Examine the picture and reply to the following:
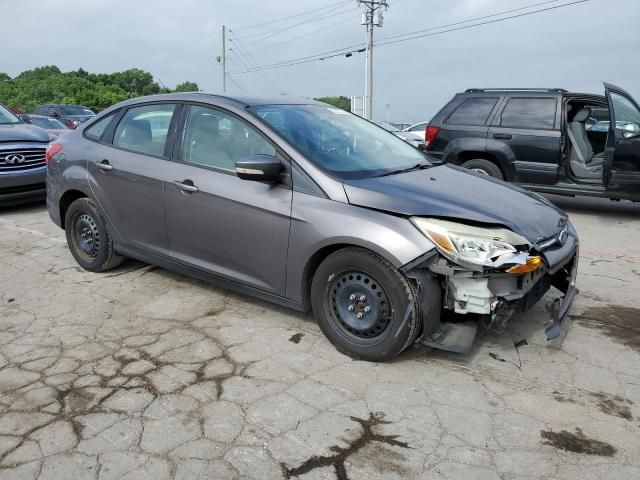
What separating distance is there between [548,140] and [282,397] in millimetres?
6531

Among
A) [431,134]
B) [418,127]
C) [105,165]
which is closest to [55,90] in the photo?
[418,127]

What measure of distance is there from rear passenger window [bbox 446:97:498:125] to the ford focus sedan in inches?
180

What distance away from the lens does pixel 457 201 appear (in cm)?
332

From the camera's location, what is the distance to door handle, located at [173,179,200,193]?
13.0 ft

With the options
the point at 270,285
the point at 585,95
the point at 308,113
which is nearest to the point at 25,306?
the point at 270,285

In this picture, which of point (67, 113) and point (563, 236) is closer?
point (563, 236)

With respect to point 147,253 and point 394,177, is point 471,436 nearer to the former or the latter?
point 394,177

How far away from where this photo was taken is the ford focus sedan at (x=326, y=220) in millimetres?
3107

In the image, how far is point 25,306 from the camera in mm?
4316

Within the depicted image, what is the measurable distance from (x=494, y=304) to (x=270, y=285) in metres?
1.44

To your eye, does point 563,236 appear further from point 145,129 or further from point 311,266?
point 145,129

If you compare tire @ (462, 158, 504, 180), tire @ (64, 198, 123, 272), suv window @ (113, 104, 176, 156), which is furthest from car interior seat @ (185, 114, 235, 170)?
tire @ (462, 158, 504, 180)

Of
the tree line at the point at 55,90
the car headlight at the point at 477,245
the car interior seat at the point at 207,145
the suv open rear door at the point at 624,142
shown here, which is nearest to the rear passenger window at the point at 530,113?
the suv open rear door at the point at 624,142

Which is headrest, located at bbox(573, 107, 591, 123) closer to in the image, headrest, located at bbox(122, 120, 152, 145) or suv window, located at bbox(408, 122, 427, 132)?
headrest, located at bbox(122, 120, 152, 145)
